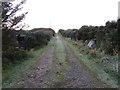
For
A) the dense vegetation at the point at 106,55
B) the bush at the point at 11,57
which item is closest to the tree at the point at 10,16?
the bush at the point at 11,57

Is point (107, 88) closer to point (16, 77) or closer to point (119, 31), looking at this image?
point (16, 77)

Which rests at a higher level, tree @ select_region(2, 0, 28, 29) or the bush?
tree @ select_region(2, 0, 28, 29)

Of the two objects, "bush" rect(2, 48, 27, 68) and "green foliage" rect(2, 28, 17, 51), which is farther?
→ "bush" rect(2, 48, 27, 68)

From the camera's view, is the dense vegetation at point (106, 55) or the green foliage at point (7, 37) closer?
the dense vegetation at point (106, 55)

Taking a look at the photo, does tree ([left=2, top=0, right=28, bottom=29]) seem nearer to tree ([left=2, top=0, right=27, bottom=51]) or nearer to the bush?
tree ([left=2, top=0, right=27, bottom=51])

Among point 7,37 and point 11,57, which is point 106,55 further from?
point 7,37

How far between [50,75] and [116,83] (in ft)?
8.64

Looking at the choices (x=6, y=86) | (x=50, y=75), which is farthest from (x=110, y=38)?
(x=6, y=86)

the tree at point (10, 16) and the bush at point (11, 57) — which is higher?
the tree at point (10, 16)

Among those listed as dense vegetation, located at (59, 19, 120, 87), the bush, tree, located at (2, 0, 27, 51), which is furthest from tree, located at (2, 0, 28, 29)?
dense vegetation, located at (59, 19, 120, 87)

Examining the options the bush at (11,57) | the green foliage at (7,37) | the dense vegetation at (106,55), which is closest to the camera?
the dense vegetation at (106,55)

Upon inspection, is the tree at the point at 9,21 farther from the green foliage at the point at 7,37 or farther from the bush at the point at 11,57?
the bush at the point at 11,57

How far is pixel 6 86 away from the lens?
6.15 meters

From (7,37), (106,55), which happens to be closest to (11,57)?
(7,37)
